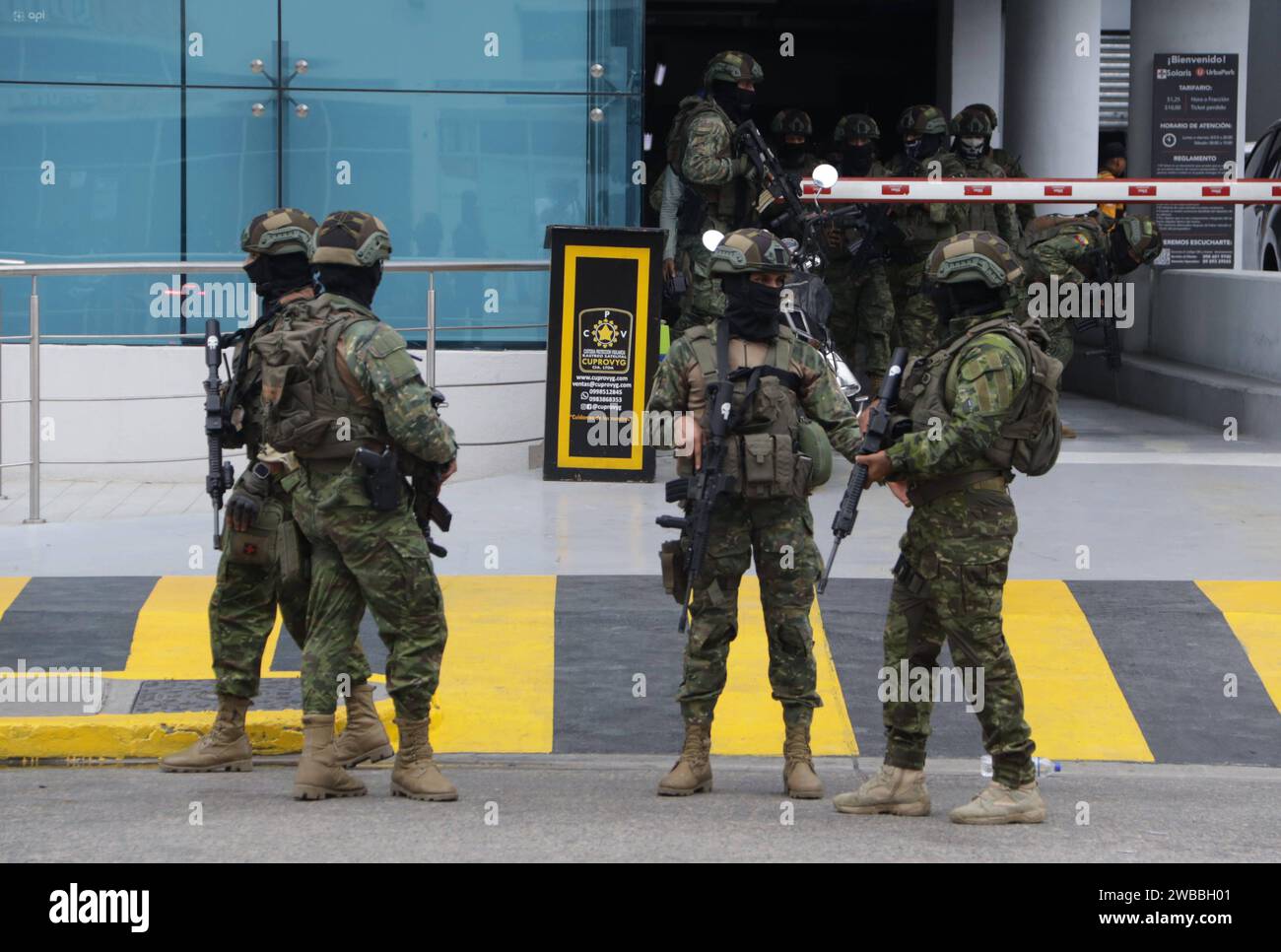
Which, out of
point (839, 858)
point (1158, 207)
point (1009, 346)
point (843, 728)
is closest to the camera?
point (839, 858)

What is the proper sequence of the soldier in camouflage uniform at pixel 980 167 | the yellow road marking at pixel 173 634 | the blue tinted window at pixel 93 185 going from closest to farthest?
the yellow road marking at pixel 173 634 → the blue tinted window at pixel 93 185 → the soldier in camouflage uniform at pixel 980 167

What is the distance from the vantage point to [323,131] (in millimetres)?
12023

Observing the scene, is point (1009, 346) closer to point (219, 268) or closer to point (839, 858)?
point (839, 858)

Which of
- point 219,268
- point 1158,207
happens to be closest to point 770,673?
point 219,268

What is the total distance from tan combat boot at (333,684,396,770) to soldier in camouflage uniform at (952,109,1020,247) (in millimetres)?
7541

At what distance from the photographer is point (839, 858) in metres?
5.64

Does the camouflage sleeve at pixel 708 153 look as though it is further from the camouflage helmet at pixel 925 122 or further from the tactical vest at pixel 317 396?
the tactical vest at pixel 317 396

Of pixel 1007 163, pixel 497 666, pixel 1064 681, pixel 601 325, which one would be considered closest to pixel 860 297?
pixel 1007 163

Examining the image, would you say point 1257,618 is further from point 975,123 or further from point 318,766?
point 975,123

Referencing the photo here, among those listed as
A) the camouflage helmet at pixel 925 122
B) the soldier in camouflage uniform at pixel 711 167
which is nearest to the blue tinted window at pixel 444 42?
the soldier in camouflage uniform at pixel 711 167

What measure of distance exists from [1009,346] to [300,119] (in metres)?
6.99

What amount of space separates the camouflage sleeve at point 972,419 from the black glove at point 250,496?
7.11 feet

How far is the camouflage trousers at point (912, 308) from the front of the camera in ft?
44.3

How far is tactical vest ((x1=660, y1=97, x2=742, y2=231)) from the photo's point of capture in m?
11.6
